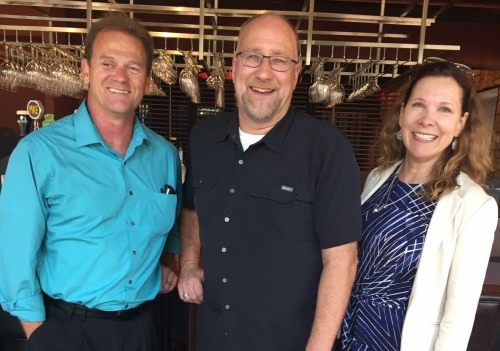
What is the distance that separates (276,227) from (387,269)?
1.44 ft

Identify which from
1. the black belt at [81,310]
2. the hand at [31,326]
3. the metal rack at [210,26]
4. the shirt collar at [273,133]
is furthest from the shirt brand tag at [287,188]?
the metal rack at [210,26]

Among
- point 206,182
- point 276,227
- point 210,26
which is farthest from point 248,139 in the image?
point 210,26

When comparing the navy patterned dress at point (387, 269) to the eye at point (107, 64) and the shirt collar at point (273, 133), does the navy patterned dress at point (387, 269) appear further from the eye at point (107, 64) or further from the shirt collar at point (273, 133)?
the eye at point (107, 64)

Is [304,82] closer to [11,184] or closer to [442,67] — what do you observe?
[442,67]

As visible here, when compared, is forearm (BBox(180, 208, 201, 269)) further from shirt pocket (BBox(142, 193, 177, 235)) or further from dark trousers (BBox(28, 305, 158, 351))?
dark trousers (BBox(28, 305, 158, 351))

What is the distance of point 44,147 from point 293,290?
3.12ft

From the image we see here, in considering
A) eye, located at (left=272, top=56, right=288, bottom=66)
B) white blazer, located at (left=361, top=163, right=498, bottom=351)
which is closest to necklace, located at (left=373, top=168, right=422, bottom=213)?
white blazer, located at (left=361, top=163, right=498, bottom=351)

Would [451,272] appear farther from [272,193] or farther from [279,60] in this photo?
[279,60]

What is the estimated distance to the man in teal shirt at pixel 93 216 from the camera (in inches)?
52.1

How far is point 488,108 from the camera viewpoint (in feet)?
22.1

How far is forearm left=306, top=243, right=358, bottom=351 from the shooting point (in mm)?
1265

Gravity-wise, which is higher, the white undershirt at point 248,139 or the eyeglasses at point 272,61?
the eyeglasses at point 272,61

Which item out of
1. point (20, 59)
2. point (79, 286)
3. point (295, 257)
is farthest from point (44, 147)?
point (20, 59)

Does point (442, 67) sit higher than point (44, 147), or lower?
higher
